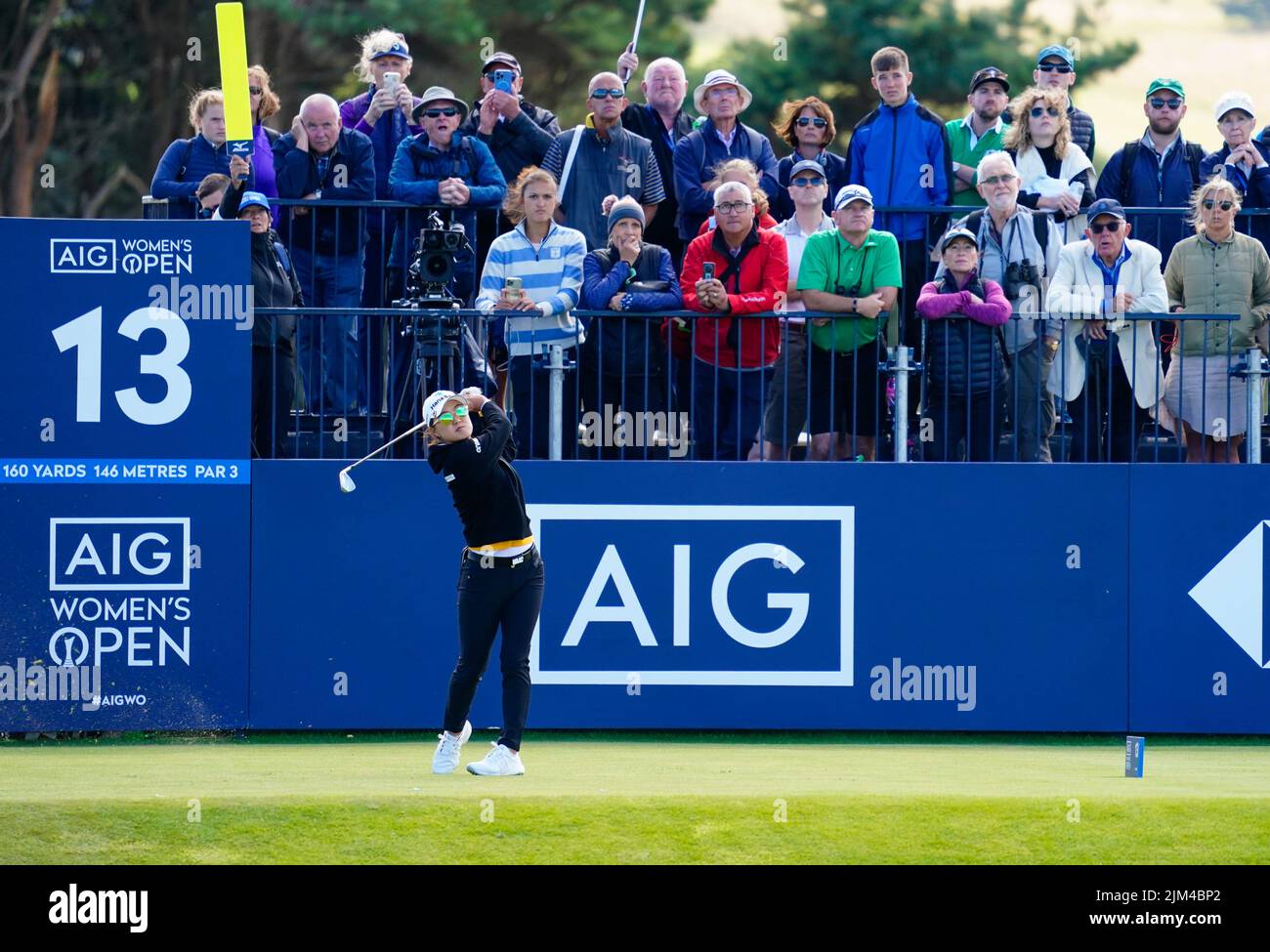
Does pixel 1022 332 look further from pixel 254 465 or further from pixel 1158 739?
pixel 254 465

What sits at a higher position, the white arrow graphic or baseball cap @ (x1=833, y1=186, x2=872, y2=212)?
baseball cap @ (x1=833, y1=186, x2=872, y2=212)

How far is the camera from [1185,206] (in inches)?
594

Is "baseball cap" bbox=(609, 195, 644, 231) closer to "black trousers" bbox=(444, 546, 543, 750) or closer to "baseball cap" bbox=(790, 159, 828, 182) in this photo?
"baseball cap" bbox=(790, 159, 828, 182)

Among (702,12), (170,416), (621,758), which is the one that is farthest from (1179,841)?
(702,12)

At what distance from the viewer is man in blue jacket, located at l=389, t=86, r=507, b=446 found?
1441cm

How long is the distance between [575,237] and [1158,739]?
488 cm

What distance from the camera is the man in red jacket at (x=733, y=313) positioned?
13.8 metres

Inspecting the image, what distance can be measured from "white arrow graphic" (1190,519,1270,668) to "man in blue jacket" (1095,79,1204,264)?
2249mm

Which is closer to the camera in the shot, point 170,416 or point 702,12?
point 170,416

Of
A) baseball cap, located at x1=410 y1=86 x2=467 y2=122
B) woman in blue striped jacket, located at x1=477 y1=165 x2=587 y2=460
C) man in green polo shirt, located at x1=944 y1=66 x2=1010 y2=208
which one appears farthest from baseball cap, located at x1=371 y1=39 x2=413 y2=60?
man in green polo shirt, located at x1=944 y1=66 x2=1010 y2=208

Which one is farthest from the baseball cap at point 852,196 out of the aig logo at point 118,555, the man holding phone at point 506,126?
the aig logo at point 118,555

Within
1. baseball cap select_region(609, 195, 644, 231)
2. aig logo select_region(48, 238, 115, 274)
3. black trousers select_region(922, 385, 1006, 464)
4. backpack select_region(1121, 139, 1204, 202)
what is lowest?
black trousers select_region(922, 385, 1006, 464)

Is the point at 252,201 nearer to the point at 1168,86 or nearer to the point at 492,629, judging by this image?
the point at 492,629

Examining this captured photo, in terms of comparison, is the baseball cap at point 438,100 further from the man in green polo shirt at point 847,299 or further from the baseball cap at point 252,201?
the man in green polo shirt at point 847,299
